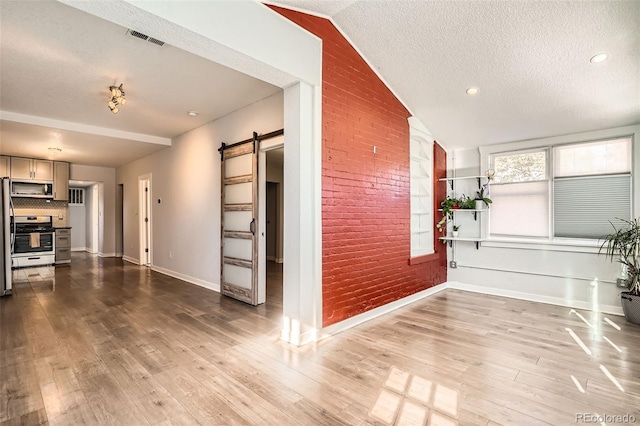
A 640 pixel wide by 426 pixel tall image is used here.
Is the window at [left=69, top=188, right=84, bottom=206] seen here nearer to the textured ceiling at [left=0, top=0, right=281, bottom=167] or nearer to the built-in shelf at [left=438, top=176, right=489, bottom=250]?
the textured ceiling at [left=0, top=0, right=281, bottom=167]

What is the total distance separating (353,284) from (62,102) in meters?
4.53

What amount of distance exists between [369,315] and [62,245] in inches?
332

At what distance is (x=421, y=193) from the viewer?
493cm

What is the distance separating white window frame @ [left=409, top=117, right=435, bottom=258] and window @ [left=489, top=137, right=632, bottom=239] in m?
1.00

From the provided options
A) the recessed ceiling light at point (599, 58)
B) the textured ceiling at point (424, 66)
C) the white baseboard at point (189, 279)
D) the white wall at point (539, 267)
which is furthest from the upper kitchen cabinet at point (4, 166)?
the recessed ceiling light at point (599, 58)

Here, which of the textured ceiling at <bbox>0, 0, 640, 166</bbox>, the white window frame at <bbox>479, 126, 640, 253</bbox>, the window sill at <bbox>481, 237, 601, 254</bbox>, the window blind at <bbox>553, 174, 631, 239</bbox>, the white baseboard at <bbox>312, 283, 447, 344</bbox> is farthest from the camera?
the window sill at <bbox>481, 237, 601, 254</bbox>

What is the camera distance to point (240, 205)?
443cm

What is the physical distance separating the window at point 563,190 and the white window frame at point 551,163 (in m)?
0.06

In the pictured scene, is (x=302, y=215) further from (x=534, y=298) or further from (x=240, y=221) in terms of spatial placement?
(x=534, y=298)

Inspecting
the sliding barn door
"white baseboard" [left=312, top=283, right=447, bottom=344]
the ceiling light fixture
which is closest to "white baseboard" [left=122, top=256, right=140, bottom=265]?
the sliding barn door

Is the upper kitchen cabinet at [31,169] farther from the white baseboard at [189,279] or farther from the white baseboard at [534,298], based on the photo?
the white baseboard at [534,298]

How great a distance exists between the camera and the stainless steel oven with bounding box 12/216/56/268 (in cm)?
707

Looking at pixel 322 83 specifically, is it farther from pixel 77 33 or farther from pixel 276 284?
pixel 276 284

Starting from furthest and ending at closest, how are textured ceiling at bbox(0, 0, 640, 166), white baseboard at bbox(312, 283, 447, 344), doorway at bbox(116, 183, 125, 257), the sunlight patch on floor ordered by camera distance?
doorway at bbox(116, 183, 125, 257) < white baseboard at bbox(312, 283, 447, 344) < textured ceiling at bbox(0, 0, 640, 166) < the sunlight patch on floor
